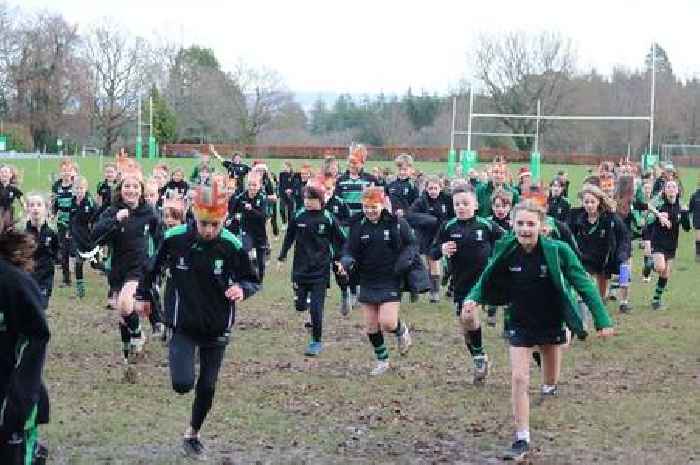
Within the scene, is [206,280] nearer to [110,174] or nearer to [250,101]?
[110,174]

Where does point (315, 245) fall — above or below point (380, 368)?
above

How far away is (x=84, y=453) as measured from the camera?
24.7ft

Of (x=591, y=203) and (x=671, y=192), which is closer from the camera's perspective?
(x=591, y=203)

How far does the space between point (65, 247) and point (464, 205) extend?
313 inches

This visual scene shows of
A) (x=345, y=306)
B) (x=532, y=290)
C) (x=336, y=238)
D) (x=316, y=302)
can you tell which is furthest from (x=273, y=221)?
(x=532, y=290)

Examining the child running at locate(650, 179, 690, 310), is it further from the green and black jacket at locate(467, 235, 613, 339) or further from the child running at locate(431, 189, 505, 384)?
the green and black jacket at locate(467, 235, 613, 339)

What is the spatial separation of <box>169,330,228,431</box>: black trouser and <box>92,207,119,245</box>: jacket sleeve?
3.24 meters

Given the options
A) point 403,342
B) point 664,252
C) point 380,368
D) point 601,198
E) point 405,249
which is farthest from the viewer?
point 664,252

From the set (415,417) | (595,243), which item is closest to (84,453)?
(415,417)

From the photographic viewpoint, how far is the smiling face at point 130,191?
10508 millimetres

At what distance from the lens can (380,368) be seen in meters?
A: 10.5

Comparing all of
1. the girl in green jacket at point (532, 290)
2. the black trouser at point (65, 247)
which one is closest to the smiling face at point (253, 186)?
the black trouser at point (65, 247)

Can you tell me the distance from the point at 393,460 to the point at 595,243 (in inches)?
260

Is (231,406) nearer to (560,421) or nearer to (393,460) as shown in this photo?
(393,460)
